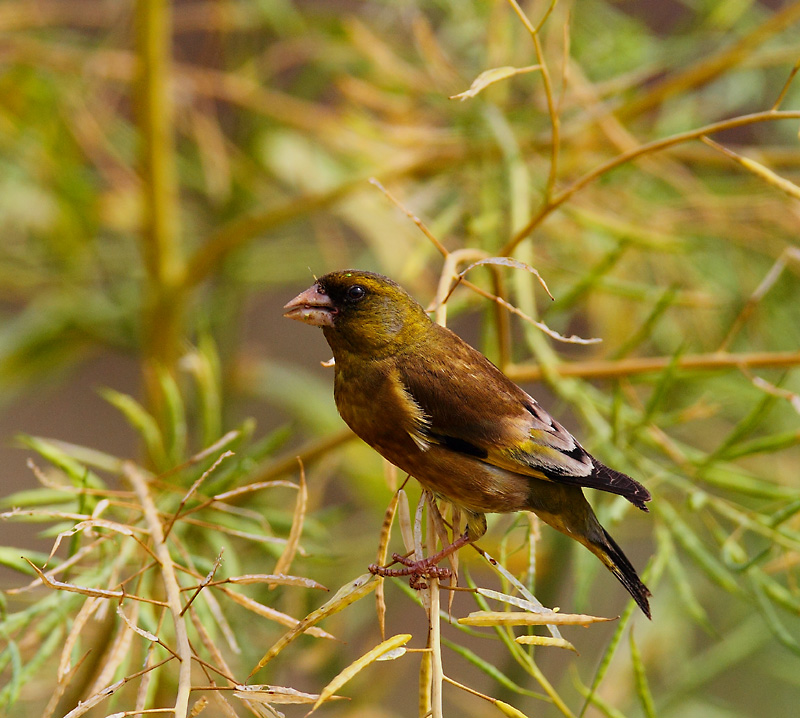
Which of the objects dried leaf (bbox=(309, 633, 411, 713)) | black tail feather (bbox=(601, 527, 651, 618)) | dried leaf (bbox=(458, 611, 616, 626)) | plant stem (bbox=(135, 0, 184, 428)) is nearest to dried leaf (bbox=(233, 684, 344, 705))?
dried leaf (bbox=(309, 633, 411, 713))

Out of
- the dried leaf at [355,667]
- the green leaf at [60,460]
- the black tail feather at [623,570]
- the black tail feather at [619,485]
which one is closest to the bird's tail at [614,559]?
the black tail feather at [623,570]

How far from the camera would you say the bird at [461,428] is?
0.97 m

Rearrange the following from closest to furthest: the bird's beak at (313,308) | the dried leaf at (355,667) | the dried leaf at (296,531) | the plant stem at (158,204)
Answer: the dried leaf at (355,667)
the dried leaf at (296,531)
the bird's beak at (313,308)
the plant stem at (158,204)

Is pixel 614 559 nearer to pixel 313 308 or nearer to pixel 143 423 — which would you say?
pixel 313 308

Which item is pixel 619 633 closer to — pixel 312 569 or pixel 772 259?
pixel 312 569

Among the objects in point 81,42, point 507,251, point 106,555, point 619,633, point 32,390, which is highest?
point 81,42

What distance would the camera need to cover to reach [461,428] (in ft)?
3.32

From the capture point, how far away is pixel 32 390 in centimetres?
209

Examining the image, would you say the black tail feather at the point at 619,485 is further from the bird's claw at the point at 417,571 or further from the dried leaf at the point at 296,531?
the dried leaf at the point at 296,531

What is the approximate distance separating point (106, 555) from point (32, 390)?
1205mm

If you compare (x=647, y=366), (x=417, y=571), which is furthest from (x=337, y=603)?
(x=647, y=366)

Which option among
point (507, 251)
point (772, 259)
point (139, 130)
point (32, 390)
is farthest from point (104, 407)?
point (507, 251)

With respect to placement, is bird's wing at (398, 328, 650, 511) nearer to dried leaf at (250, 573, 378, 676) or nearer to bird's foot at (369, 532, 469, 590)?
bird's foot at (369, 532, 469, 590)

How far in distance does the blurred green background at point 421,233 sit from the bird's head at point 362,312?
0.13 m
